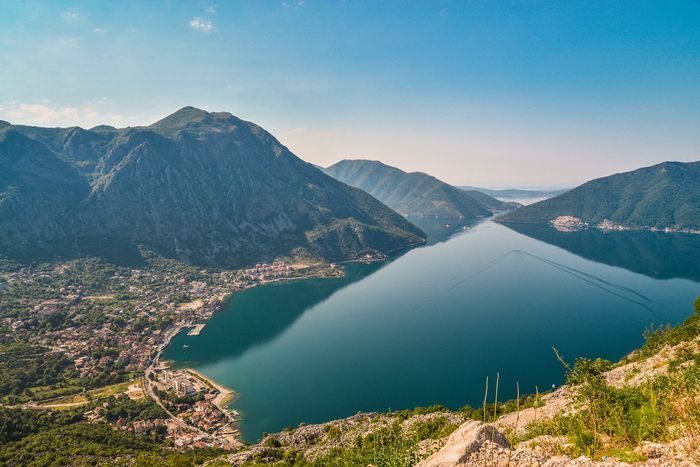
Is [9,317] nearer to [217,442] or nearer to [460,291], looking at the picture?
[217,442]

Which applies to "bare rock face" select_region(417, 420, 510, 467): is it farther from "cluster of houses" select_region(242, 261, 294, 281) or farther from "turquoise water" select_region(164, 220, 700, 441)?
"cluster of houses" select_region(242, 261, 294, 281)

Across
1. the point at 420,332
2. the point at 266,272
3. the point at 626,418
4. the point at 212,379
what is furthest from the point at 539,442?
the point at 266,272

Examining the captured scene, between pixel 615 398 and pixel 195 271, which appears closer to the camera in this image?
pixel 615 398

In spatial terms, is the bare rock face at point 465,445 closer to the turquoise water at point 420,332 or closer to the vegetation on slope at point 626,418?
the vegetation on slope at point 626,418

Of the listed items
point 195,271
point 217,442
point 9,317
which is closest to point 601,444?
point 217,442

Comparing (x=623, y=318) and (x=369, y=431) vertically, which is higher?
(x=369, y=431)

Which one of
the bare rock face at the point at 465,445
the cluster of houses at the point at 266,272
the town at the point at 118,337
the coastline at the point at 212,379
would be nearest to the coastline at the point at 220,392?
the coastline at the point at 212,379
